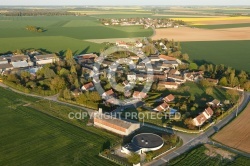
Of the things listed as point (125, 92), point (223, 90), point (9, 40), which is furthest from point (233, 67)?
point (9, 40)

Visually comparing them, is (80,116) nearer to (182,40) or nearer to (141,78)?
(141,78)

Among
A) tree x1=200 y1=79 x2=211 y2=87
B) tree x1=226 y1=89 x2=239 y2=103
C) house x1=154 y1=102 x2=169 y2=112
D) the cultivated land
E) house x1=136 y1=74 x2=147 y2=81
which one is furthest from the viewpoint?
house x1=136 y1=74 x2=147 y2=81

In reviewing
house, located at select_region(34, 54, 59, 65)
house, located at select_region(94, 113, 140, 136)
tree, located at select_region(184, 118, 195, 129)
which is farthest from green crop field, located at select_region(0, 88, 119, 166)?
house, located at select_region(34, 54, 59, 65)

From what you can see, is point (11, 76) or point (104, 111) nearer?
point (104, 111)

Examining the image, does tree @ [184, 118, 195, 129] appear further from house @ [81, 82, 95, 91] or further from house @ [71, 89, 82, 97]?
house @ [81, 82, 95, 91]

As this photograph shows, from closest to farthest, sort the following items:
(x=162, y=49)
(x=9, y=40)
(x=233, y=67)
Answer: (x=233, y=67)
(x=162, y=49)
(x=9, y=40)

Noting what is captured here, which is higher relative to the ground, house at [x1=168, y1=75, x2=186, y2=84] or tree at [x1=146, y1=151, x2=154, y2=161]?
house at [x1=168, y1=75, x2=186, y2=84]

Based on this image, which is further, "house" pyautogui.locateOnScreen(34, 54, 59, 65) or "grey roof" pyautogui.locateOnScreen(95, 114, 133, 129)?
"house" pyautogui.locateOnScreen(34, 54, 59, 65)
